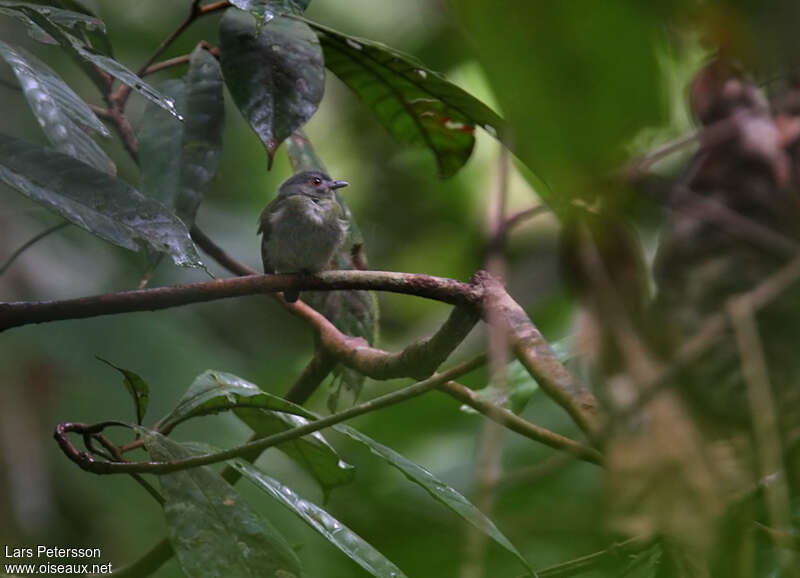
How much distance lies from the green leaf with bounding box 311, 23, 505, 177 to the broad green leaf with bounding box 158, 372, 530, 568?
2.46 feet

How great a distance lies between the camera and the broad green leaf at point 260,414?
169 centimetres

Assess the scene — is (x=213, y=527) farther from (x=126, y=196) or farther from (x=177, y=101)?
(x=177, y=101)

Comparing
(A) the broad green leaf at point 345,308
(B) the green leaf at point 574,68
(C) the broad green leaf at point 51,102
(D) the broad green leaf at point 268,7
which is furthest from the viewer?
(A) the broad green leaf at point 345,308

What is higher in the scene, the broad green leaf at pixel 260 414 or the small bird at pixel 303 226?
the small bird at pixel 303 226

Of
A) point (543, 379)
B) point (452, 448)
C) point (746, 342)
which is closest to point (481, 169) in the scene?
point (452, 448)

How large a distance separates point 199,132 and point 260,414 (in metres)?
0.64

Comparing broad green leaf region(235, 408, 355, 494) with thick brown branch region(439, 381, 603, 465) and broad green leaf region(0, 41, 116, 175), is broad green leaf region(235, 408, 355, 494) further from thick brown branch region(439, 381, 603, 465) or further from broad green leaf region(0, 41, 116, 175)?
broad green leaf region(0, 41, 116, 175)

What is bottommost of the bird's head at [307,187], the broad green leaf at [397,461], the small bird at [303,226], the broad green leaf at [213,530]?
the broad green leaf at [213,530]

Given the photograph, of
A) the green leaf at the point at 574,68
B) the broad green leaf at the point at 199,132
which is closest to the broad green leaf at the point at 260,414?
the broad green leaf at the point at 199,132

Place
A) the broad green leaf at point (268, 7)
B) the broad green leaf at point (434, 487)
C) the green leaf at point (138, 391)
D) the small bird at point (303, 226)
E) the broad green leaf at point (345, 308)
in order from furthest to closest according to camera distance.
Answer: the small bird at point (303, 226) < the broad green leaf at point (345, 308) < the green leaf at point (138, 391) < the broad green leaf at point (268, 7) < the broad green leaf at point (434, 487)

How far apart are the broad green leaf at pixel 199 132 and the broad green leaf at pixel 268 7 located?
46 centimetres

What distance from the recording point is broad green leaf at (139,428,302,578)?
1364 millimetres

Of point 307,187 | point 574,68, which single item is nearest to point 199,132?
point 307,187

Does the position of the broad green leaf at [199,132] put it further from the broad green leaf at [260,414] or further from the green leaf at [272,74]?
the broad green leaf at [260,414]
